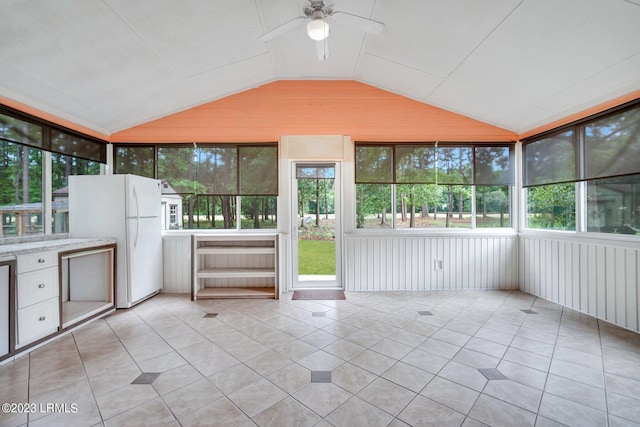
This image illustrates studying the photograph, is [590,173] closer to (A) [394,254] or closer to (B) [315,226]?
(A) [394,254]

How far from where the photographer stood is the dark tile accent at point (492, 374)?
2.18m

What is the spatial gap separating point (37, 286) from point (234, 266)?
2312mm

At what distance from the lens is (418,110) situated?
179 inches

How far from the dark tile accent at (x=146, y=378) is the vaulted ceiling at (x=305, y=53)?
2.95m

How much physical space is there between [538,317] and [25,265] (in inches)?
214

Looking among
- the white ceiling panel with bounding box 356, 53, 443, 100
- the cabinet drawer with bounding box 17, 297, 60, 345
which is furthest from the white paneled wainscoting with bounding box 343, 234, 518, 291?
the cabinet drawer with bounding box 17, 297, 60, 345

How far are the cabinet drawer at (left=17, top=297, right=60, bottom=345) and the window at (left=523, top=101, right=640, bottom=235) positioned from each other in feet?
19.9

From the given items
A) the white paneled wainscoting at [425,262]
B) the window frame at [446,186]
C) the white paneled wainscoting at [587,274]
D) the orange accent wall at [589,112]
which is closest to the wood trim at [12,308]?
the white paneled wainscoting at [425,262]

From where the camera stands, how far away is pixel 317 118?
14.9 ft

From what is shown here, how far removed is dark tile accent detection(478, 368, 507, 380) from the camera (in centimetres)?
218

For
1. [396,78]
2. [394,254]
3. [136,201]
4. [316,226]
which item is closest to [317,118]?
[396,78]

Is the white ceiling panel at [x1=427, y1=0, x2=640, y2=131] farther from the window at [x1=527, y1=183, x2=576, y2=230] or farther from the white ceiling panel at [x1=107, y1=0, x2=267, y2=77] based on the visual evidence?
the white ceiling panel at [x1=107, y1=0, x2=267, y2=77]

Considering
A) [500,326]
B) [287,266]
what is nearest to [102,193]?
[287,266]

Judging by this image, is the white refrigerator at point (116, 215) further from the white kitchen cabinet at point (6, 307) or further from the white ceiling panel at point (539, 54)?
the white ceiling panel at point (539, 54)
